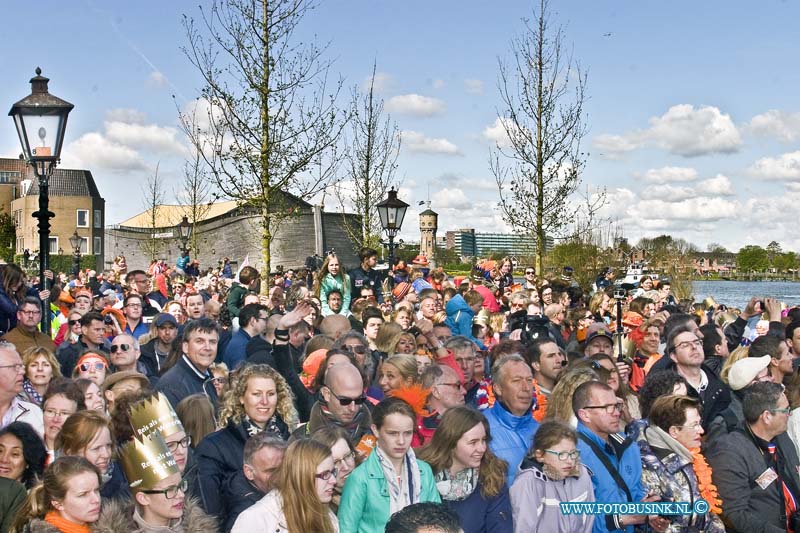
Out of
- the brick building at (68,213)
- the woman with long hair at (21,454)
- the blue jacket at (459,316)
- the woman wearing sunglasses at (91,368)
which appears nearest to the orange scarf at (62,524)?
the woman with long hair at (21,454)

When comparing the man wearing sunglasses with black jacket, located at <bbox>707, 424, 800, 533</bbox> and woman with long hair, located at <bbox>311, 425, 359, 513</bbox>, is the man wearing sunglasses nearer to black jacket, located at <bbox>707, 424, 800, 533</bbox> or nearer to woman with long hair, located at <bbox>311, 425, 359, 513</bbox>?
woman with long hair, located at <bbox>311, 425, 359, 513</bbox>

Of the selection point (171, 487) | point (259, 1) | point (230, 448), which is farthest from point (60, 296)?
point (171, 487)

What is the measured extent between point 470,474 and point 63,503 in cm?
218

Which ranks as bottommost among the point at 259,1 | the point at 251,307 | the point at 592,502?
the point at 592,502

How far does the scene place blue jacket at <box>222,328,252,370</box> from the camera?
870 cm

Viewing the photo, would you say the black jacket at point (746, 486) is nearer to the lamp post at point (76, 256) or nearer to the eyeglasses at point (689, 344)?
the eyeglasses at point (689, 344)

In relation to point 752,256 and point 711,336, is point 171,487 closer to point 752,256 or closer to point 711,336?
point 711,336

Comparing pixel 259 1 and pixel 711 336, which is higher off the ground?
pixel 259 1

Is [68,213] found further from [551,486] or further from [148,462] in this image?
[551,486]

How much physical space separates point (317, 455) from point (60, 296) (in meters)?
9.30

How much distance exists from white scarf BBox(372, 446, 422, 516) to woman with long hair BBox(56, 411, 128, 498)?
141cm

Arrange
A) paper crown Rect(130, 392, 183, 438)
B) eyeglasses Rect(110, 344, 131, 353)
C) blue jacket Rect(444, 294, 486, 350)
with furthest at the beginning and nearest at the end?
blue jacket Rect(444, 294, 486, 350) < eyeglasses Rect(110, 344, 131, 353) < paper crown Rect(130, 392, 183, 438)

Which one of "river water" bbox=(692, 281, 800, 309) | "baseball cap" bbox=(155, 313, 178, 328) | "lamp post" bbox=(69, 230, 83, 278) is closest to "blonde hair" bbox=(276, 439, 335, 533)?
"baseball cap" bbox=(155, 313, 178, 328)

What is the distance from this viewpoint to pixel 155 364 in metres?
8.76
